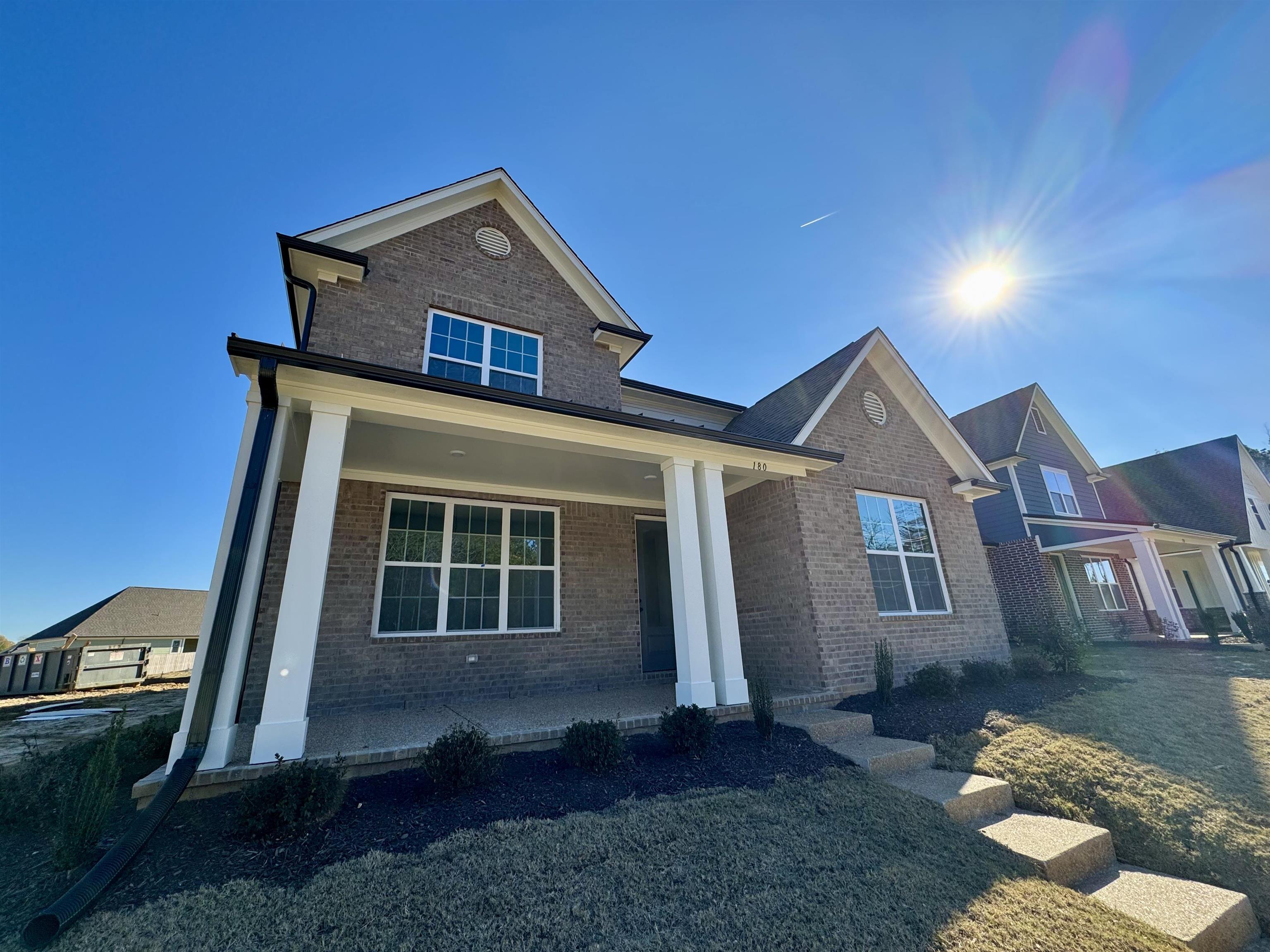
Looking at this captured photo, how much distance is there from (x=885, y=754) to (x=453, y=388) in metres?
6.04

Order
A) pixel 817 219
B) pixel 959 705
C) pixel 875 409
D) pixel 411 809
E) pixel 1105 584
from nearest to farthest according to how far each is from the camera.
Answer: pixel 411 809, pixel 959 705, pixel 817 219, pixel 875 409, pixel 1105 584

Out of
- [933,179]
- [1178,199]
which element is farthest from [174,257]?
[1178,199]

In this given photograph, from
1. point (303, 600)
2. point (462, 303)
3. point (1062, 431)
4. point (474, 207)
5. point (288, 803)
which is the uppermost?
point (474, 207)

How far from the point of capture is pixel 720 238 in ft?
34.4

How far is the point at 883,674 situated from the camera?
743 centimetres

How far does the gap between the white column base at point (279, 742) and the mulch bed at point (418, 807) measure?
328mm

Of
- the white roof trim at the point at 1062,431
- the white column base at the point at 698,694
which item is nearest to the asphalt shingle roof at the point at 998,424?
the white roof trim at the point at 1062,431

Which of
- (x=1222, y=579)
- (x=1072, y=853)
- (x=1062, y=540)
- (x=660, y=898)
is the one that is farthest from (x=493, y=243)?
(x=1222, y=579)

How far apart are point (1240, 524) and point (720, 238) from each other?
23013 millimetres

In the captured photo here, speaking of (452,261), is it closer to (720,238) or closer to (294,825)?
(720,238)

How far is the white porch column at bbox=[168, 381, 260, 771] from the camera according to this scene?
411 centimetres

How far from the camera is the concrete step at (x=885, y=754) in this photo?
17.0 ft

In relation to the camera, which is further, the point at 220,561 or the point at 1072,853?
the point at 220,561

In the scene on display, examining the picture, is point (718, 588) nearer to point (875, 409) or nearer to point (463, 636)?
point (463, 636)
